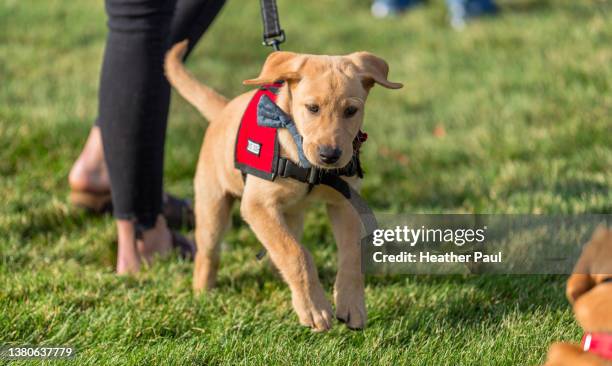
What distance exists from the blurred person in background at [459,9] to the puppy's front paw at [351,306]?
17.0 ft

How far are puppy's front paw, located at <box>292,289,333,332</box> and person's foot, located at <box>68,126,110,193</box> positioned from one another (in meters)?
1.56

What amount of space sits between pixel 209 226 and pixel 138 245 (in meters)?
0.45

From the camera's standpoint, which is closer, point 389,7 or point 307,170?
point 307,170

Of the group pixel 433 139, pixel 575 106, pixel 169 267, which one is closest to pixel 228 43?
pixel 433 139

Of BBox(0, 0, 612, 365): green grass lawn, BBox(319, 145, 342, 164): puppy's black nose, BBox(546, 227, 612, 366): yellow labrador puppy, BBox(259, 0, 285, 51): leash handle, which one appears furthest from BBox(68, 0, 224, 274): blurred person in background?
BBox(546, 227, 612, 366): yellow labrador puppy

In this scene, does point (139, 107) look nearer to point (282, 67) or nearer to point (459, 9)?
point (282, 67)

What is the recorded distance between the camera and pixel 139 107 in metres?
3.17

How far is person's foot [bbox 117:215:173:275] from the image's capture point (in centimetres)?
336

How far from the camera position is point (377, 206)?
4141mm

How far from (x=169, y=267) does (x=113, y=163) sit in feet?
1.48

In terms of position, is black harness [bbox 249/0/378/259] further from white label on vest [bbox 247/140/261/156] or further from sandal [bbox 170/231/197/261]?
sandal [bbox 170/231/197/261]

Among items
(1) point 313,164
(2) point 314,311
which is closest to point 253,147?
(1) point 313,164

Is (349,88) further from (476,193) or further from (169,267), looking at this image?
(476,193)

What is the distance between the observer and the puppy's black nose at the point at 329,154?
2.42 m
